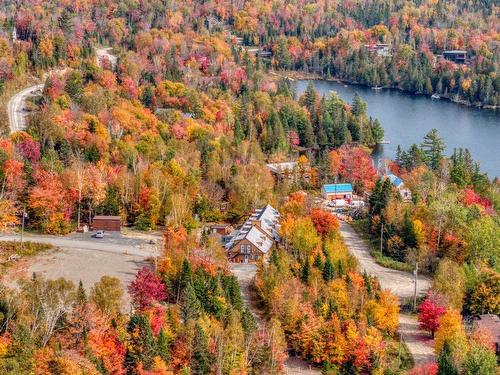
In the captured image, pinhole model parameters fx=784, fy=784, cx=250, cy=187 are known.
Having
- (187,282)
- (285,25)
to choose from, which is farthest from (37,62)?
(285,25)

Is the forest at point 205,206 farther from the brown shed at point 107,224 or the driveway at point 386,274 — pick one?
the brown shed at point 107,224

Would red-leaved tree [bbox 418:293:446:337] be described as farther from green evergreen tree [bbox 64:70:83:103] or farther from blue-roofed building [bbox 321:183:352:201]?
green evergreen tree [bbox 64:70:83:103]

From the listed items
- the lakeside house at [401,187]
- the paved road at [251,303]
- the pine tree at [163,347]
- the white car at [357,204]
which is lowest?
the white car at [357,204]

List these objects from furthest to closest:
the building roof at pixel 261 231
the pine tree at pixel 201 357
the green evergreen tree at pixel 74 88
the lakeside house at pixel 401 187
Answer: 1. the green evergreen tree at pixel 74 88
2. the lakeside house at pixel 401 187
3. the building roof at pixel 261 231
4. the pine tree at pixel 201 357

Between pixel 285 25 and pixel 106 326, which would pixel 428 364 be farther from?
pixel 285 25

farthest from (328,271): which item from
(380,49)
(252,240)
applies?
(380,49)

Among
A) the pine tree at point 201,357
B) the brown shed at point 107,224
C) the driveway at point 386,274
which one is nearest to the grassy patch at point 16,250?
the brown shed at point 107,224

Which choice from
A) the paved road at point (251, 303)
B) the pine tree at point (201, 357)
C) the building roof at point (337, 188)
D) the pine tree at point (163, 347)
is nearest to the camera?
the pine tree at point (163, 347)

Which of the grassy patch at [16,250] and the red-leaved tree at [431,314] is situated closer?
the red-leaved tree at [431,314]
